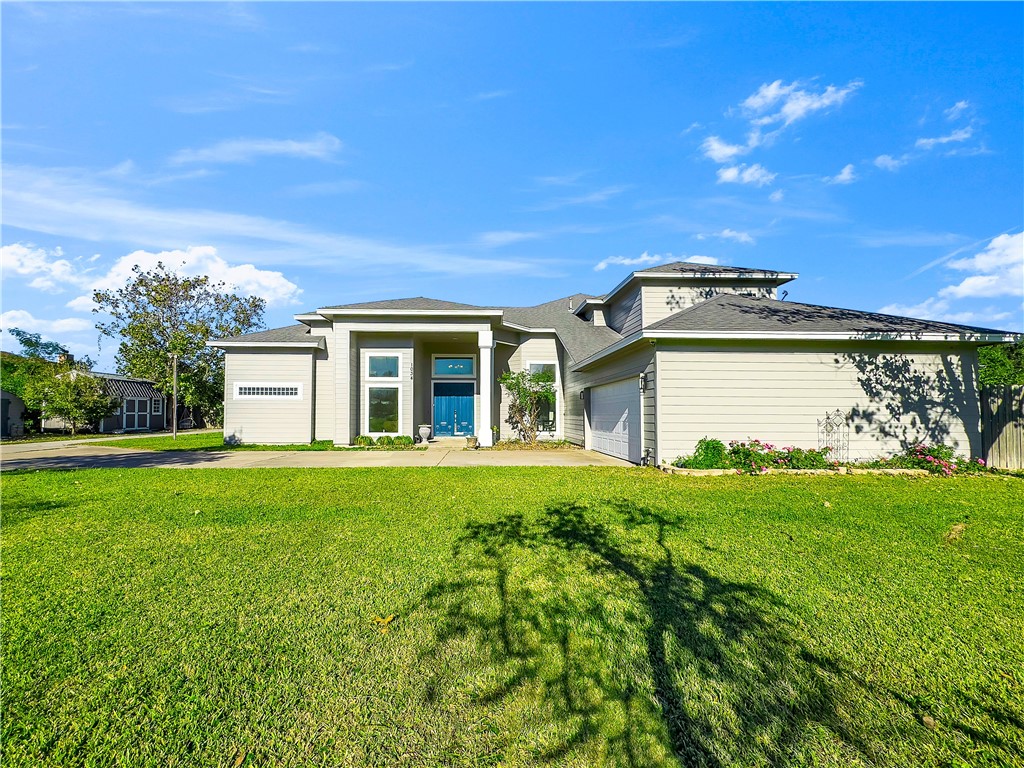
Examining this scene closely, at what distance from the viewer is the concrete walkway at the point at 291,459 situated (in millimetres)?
10672

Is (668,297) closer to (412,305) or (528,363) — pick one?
(528,363)

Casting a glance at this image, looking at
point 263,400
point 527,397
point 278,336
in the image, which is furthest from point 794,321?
point 263,400

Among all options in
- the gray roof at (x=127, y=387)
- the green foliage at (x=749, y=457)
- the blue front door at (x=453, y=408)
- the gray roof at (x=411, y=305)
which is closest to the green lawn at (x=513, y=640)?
the green foliage at (x=749, y=457)

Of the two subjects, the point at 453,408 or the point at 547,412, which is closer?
the point at 547,412

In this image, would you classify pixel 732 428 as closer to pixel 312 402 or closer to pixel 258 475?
pixel 258 475

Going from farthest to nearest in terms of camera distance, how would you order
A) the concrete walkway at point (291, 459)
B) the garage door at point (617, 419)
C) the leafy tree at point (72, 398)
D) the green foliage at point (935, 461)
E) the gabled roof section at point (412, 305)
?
the leafy tree at point (72, 398) < the gabled roof section at point (412, 305) < the garage door at point (617, 419) < the concrete walkway at point (291, 459) < the green foliage at point (935, 461)

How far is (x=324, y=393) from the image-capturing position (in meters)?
16.5

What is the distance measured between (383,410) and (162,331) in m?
22.3

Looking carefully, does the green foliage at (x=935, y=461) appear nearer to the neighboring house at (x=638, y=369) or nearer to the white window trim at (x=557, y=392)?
the neighboring house at (x=638, y=369)

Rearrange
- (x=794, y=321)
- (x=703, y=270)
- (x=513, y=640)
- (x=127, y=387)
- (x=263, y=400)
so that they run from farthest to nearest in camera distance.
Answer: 1. (x=127, y=387)
2. (x=263, y=400)
3. (x=703, y=270)
4. (x=794, y=321)
5. (x=513, y=640)

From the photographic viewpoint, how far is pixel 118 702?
2125 mm

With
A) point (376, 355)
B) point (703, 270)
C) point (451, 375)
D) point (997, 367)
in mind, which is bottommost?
point (997, 367)

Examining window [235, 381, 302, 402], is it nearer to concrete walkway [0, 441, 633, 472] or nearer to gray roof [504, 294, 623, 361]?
concrete walkway [0, 441, 633, 472]

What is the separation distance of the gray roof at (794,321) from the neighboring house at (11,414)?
30831 mm
